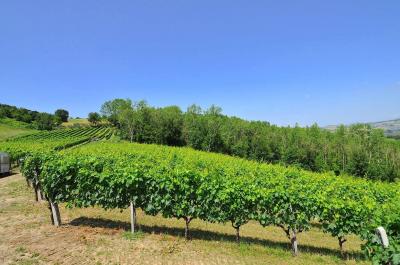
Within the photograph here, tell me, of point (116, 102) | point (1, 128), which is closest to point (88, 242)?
point (1, 128)

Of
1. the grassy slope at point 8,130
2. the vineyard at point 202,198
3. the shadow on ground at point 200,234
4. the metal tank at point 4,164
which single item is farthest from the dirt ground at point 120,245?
the grassy slope at point 8,130

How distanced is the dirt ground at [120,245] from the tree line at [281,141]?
230 feet

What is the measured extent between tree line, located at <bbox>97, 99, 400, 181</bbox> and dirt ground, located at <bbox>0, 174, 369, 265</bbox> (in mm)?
70087

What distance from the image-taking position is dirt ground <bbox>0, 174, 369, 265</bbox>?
9141 mm

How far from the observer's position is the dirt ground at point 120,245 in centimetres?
914

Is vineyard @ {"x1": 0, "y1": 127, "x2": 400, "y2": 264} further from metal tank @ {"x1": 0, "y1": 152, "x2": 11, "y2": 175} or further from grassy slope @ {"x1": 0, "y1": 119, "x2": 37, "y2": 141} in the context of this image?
grassy slope @ {"x1": 0, "y1": 119, "x2": 37, "y2": 141}

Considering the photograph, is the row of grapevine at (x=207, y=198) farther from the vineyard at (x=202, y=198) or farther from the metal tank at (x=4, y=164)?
the metal tank at (x=4, y=164)

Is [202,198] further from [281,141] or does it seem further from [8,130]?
[8,130]

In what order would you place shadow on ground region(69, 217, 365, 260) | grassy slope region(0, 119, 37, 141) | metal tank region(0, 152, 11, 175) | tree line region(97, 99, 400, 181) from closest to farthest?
1. shadow on ground region(69, 217, 365, 260)
2. metal tank region(0, 152, 11, 175)
3. tree line region(97, 99, 400, 181)
4. grassy slope region(0, 119, 37, 141)

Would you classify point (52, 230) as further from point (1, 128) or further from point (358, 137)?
point (1, 128)

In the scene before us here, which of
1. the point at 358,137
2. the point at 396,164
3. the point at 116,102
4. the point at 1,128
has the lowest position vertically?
the point at 396,164

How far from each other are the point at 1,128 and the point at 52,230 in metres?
112

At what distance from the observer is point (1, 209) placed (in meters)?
15.2

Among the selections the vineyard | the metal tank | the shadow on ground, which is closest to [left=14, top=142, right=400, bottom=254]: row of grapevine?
the vineyard
